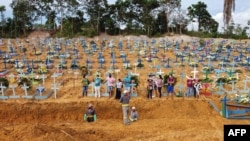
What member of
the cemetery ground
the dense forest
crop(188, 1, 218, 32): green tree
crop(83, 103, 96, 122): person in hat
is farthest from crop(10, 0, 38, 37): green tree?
crop(83, 103, 96, 122): person in hat

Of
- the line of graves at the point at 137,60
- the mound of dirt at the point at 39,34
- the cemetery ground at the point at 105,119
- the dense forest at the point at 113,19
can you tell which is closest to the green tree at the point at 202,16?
the dense forest at the point at 113,19

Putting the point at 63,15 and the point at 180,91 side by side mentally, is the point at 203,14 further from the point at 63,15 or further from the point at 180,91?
the point at 180,91

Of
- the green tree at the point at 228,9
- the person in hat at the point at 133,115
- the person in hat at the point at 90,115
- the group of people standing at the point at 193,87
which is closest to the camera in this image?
the person in hat at the point at 133,115

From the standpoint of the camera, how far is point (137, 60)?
30.8 metres

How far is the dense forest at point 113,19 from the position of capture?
5241 centimetres

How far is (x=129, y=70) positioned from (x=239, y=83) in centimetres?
787

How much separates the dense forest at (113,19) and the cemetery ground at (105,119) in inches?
1179

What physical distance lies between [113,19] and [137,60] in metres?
24.0

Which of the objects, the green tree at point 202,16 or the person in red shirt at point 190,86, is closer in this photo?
the person in red shirt at point 190,86

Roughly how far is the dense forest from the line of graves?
11.7 m

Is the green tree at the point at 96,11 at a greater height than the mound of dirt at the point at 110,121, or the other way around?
the green tree at the point at 96,11

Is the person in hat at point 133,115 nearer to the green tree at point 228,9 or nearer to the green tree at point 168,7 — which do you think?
the green tree at point 228,9

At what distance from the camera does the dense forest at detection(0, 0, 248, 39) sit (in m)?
52.4

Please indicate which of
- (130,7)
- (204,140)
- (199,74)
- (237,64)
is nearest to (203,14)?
(130,7)
